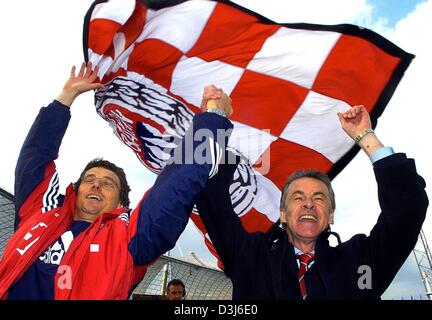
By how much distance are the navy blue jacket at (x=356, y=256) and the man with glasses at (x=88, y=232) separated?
52cm

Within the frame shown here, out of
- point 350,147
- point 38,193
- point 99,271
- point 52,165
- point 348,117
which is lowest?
point 99,271

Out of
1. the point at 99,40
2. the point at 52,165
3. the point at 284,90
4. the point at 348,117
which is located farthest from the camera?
the point at 284,90

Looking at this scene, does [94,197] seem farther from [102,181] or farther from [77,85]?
[77,85]

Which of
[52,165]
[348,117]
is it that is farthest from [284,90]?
[52,165]

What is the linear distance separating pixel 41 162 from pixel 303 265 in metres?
1.37

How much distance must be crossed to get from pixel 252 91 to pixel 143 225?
2039 mm

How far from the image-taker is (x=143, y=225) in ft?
5.81

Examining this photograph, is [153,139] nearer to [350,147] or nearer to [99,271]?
[350,147]

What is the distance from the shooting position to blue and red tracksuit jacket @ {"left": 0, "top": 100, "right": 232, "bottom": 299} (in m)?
1.74

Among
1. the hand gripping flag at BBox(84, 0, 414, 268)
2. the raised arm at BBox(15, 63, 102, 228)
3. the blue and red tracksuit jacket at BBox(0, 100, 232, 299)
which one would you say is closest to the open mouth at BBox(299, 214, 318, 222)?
the blue and red tracksuit jacket at BBox(0, 100, 232, 299)

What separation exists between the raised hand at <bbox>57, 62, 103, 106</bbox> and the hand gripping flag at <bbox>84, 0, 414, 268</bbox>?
1.61ft

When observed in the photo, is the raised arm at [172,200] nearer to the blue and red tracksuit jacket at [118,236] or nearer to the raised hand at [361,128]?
the blue and red tracksuit jacket at [118,236]

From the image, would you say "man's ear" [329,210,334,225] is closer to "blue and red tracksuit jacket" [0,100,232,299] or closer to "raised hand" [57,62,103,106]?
"blue and red tracksuit jacket" [0,100,232,299]

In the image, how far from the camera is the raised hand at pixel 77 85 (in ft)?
8.08
